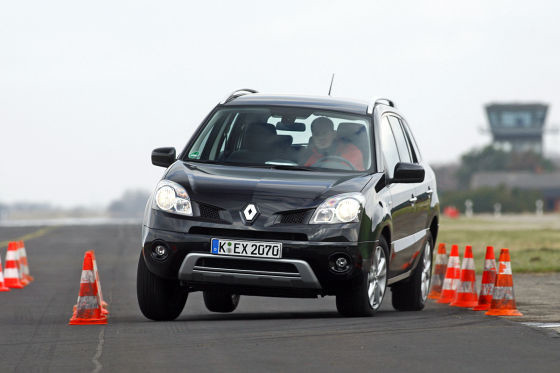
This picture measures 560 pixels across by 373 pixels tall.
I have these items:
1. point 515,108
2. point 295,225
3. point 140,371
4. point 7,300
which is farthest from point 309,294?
point 515,108

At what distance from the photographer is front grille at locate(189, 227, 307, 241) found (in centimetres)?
933

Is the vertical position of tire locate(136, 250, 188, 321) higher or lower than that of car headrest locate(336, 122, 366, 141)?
lower

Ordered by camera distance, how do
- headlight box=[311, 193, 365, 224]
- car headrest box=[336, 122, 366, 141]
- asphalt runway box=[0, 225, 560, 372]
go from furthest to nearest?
car headrest box=[336, 122, 366, 141] < headlight box=[311, 193, 365, 224] < asphalt runway box=[0, 225, 560, 372]

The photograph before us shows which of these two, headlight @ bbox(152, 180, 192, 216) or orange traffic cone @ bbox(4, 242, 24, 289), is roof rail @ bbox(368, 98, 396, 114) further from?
orange traffic cone @ bbox(4, 242, 24, 289)

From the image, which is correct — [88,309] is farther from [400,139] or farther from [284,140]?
[400,139]

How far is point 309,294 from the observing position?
964 cm

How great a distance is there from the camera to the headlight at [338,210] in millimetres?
9430

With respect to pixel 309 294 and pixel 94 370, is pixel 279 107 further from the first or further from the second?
pixel 94 370

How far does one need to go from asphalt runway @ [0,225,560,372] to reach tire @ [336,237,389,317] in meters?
0.12

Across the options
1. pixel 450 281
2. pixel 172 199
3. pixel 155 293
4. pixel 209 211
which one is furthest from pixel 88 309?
pixel 450 281

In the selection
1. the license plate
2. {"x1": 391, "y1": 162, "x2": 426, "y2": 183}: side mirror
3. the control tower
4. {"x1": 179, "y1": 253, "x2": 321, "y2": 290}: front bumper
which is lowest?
the control tower

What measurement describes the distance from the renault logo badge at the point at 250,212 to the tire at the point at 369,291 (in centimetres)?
107

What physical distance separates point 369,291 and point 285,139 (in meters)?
1.57

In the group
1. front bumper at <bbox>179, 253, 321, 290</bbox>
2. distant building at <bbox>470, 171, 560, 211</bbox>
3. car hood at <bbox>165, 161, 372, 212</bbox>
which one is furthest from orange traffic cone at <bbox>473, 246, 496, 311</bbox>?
distant building at <bbox>470, 171, 560, 211</bbox>
